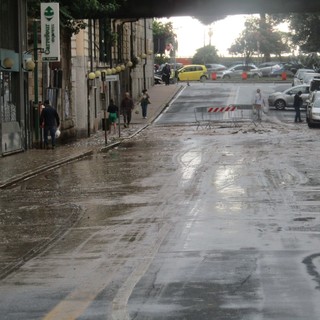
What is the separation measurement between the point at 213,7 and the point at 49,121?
943 centimetres

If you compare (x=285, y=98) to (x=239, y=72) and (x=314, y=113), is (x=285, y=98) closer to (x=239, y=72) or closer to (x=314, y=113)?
(x=314, y=113)

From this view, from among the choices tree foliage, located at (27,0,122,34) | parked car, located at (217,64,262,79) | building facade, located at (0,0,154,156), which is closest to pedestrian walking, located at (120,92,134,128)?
building facade, located at (0,0,154,156)

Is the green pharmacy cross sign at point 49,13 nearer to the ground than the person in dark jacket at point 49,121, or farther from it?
farther from it

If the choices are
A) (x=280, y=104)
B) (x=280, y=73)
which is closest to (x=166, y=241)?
(x=280, y=104)

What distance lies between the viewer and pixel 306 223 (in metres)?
14.6

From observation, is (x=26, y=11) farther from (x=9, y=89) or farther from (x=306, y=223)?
(x=306, y=223)

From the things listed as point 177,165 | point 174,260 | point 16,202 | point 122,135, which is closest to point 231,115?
point 122,135

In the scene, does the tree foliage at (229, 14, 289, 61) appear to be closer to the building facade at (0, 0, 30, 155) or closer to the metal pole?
the metal pole

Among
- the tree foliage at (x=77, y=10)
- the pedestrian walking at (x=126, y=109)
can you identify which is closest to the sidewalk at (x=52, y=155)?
A: the pedestrian walking at (x=126, y=109)

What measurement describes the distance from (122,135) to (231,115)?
12.6 meters

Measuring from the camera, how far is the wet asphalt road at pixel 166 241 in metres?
9.10

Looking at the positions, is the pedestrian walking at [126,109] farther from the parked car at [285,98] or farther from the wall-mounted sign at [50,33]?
the wall-mounted sign at [50,33]

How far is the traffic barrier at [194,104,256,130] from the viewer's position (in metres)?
48.8

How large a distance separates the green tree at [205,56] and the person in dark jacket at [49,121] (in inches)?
3552
